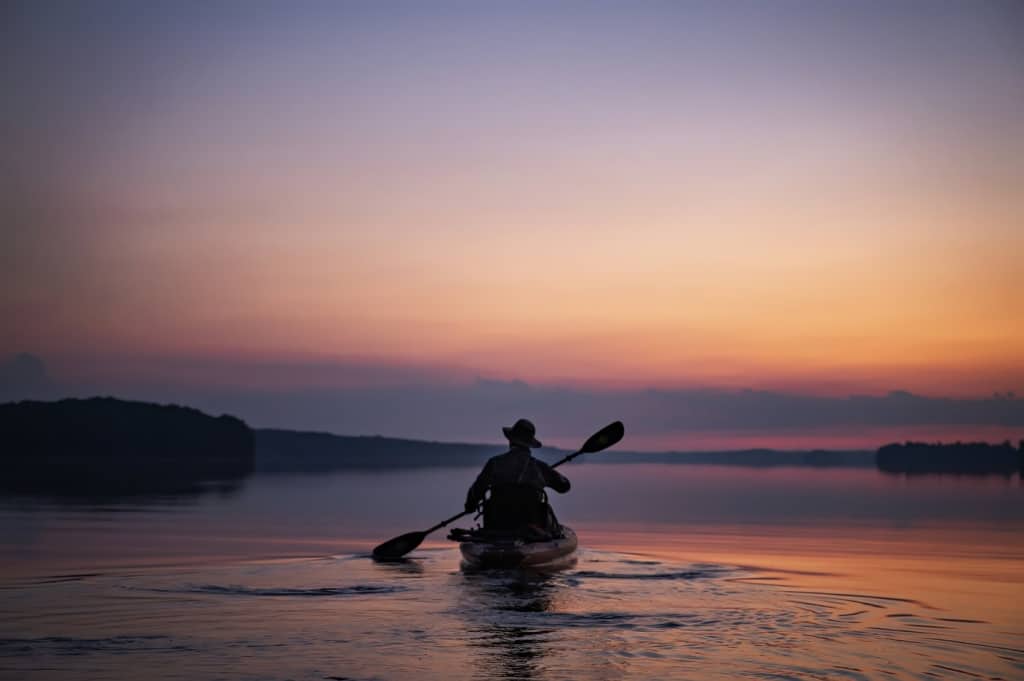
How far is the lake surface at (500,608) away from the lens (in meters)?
11.2

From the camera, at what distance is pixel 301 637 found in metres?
12.6

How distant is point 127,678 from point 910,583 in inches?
584

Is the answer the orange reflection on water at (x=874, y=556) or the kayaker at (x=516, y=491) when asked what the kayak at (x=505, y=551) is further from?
the orange reflection on water at (x=874, y=556)

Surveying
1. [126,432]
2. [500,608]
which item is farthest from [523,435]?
[126,432]

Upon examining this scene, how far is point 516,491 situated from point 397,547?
371cm

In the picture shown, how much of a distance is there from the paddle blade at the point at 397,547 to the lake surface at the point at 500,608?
509 mm

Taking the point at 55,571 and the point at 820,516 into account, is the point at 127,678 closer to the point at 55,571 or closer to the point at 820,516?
the point at 55,571

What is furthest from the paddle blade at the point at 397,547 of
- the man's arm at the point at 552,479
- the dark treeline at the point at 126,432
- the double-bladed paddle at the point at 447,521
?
the dark treeline at the point at 126,432

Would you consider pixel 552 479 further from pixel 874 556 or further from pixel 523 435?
pixel 874 556

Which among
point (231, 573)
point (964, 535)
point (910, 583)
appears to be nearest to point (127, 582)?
point (231, 573)

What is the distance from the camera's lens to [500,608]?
1515 centimetres

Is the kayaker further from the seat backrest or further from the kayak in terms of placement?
the kayak

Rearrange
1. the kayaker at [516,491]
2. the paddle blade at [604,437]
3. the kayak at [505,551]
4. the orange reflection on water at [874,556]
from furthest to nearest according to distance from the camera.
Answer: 1. the paddle blade at [604,437]
2. the kayaker at [516,491]
3. the kayak at [505,551]
4. the orange reflection on water at [874,556]

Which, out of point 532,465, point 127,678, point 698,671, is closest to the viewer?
point 127,678
